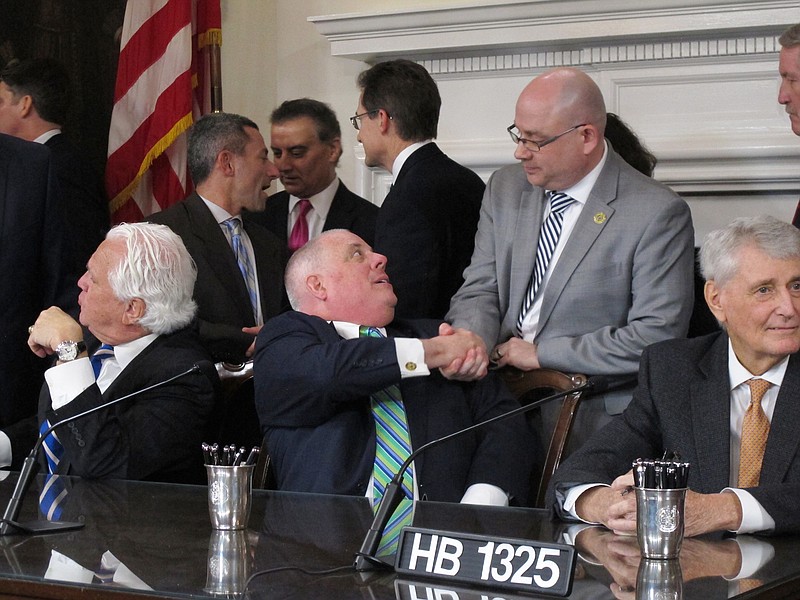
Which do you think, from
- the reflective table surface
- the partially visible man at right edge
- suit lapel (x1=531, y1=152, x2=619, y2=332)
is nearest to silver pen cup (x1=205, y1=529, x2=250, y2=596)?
the reflective table surface

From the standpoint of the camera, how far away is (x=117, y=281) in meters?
3.03

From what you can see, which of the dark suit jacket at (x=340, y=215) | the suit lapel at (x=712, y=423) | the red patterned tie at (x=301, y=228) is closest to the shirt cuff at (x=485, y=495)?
the suit lapel at (x=712, y=423)

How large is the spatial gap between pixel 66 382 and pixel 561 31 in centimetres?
267

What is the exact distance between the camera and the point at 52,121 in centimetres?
454

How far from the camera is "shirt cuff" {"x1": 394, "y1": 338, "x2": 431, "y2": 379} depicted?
275 centimetres

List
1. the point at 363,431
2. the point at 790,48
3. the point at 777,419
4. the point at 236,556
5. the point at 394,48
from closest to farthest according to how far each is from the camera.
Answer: the point at 236,556 < the point at 777,419 < the point at 363,431 < the point at 790,48 < the point at 394,48

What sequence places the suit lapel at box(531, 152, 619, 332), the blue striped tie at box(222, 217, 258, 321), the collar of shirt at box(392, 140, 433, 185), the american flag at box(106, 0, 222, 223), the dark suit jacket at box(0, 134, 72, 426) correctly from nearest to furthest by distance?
the suit lapel at box(531, 152, 619, 332) < the dark suit jacket at box(0, 134, 72, 426) < the collar of shirt at box(392, 140, 433, 185) < the blue striped tie at box(222, 217, 258, 321) < the american flag at box(106, 0, 222, 223)

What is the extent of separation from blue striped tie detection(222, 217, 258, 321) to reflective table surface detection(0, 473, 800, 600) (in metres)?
1.62

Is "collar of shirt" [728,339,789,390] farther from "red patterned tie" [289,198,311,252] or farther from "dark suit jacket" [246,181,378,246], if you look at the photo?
"red patterned tie" [289,198,311,252]

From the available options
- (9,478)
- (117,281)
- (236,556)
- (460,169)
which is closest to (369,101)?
(460,169)

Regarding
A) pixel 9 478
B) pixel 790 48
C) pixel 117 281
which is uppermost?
pixel 790 48

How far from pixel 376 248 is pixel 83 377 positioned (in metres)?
1.03

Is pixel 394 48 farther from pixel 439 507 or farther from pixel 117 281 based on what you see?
pixel 439 507

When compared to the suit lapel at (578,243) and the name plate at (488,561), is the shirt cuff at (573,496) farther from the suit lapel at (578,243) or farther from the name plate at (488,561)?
the suit lapel at (578,243)
